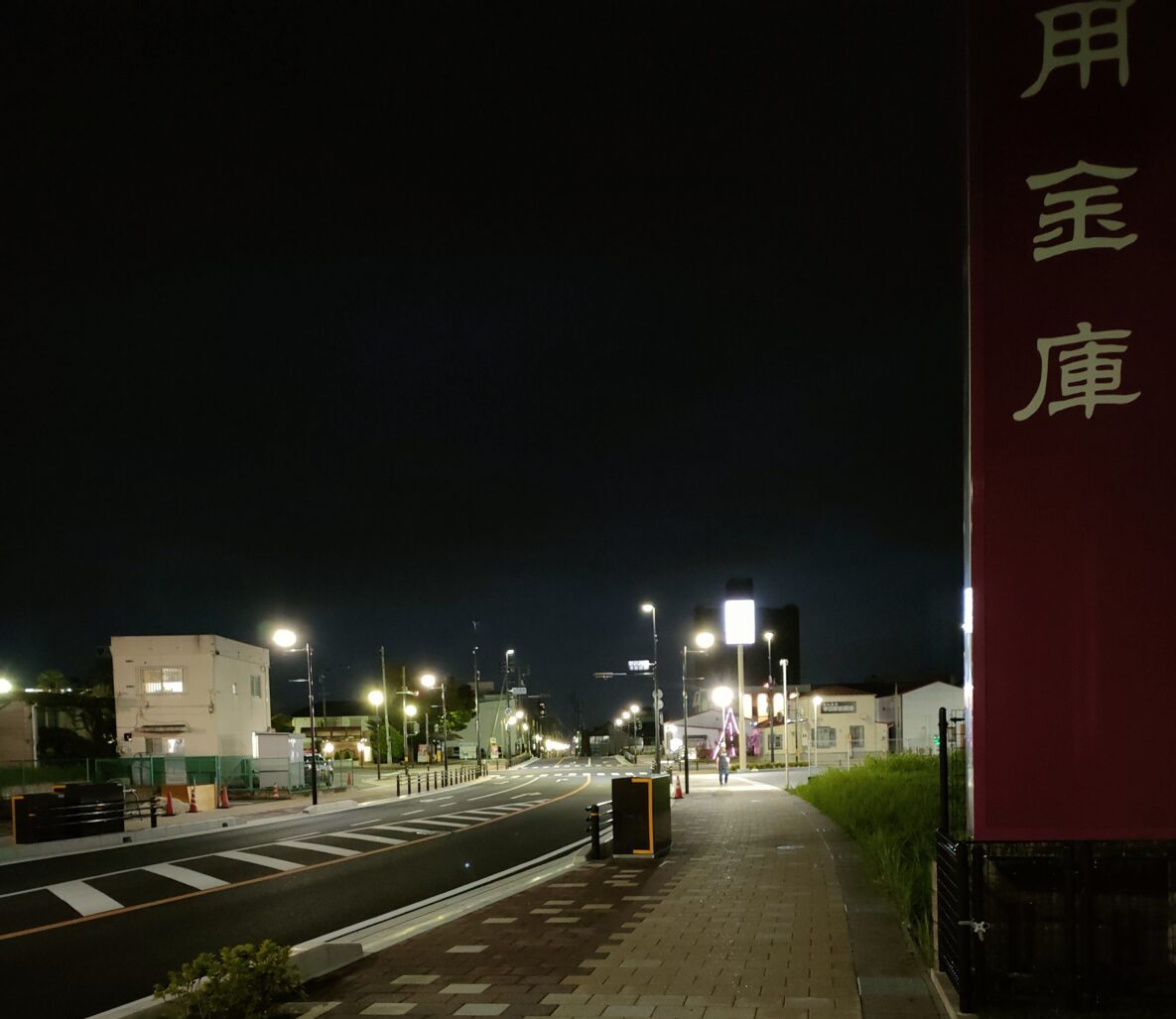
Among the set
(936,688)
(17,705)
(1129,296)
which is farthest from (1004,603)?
(936,688)

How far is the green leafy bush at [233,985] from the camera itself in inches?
260

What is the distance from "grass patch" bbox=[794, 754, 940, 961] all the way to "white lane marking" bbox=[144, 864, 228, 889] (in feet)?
32.6

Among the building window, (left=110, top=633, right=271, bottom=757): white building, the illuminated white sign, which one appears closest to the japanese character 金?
(left=110, top=633, right=271, bottom=757): white building

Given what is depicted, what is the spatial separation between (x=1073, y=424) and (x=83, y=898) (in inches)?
572

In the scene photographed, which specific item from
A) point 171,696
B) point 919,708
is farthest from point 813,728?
point 171,696

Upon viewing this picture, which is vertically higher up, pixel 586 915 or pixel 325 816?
pixel 586 915

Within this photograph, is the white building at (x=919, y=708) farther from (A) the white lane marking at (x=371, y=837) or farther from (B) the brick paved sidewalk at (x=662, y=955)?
(B) the brick paved sidewalk at (x=662, y=955)

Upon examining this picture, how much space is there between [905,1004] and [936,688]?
7561cm

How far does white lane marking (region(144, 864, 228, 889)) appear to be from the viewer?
52.6ft

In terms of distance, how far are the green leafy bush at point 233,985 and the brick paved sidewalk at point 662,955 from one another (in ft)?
1.33

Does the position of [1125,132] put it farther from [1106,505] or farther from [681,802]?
[681,802]

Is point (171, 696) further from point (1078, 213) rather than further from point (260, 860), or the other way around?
point (1078, 213)

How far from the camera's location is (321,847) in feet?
70.0

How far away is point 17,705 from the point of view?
51.1 meters
